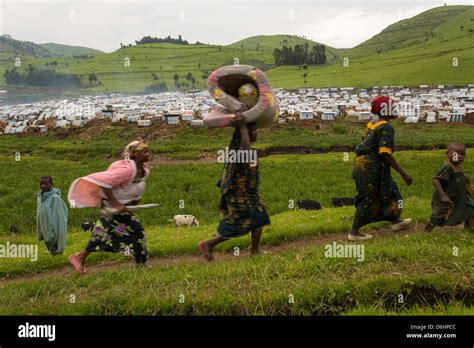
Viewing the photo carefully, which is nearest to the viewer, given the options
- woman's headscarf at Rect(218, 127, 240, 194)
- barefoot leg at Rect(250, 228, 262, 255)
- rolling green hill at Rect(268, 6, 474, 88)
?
woman's headscarf at Rect(218, 127, 240, 194)

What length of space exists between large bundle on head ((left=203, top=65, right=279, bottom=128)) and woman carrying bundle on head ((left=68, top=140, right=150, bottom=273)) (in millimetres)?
1147

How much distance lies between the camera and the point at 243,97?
21.3 feet

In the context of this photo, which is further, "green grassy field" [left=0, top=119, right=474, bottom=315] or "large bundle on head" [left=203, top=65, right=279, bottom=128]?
"large bundle on head" [left=203, top=65, right=279, bottom=128]

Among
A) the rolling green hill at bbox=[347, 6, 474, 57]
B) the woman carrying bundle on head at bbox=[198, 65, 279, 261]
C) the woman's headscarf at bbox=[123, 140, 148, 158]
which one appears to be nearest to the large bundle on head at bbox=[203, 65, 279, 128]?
the woman carrying bundle on head at bbox=[198, 65, 279, 261]

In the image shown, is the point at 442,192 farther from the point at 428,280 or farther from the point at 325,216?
the point at 325,216

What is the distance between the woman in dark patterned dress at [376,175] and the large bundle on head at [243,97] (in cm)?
177

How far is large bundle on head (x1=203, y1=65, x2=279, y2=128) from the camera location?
6273 millimetres

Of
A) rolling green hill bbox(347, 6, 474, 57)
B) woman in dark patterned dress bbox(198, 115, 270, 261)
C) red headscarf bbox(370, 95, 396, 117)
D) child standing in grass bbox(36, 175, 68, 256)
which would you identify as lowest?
child standing in grass bbox(36, 175, 68, 256)

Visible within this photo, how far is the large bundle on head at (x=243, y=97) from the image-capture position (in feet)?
20.6

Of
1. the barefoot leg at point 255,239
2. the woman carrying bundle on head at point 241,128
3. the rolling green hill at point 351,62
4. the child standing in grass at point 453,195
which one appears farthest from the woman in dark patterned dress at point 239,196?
the rolling green hill at point 351,62

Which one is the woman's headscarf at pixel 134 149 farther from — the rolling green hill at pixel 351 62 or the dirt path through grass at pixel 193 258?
the rolling green hill at pixel 351 62

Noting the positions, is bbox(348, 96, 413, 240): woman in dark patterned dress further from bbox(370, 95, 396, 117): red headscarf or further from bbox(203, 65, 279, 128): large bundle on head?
bbox(203, 65, 279, 128): large bundle on head
